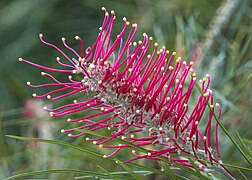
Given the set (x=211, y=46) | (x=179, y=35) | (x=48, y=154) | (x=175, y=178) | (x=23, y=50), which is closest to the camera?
→ (x=175, y=178)

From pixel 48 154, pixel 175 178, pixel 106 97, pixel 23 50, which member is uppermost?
pixel 23 50

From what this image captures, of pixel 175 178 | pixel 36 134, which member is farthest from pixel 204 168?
pixel 36 134

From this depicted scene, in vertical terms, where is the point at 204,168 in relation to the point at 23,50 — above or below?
below

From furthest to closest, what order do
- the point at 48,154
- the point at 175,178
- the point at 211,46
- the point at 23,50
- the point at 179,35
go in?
1. the point at 23,50
2. the point at 179,35
3. the point at 211,46
4. the point at 48,154
5. the point at 175,178

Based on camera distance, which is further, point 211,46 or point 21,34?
point 21,34

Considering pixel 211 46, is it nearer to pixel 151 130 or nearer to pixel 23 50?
pixel 151 130

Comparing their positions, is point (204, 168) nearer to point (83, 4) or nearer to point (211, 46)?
point (211, 46)
